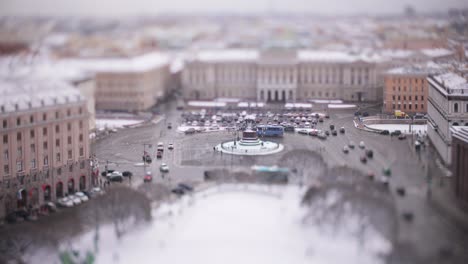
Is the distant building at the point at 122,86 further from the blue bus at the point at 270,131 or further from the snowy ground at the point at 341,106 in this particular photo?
the blue bus at the point at 270,131

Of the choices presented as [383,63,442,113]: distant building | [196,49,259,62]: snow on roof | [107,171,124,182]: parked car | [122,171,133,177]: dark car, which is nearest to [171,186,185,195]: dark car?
[107,171,124,182]: parked car

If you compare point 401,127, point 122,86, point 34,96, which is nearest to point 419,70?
point 401,127

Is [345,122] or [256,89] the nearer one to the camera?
[345,122]

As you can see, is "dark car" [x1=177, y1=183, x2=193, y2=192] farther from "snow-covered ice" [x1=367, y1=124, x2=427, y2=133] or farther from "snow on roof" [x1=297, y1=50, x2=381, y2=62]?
"snow on roof" [x1=297, y1=50, x2=381, y2=62]

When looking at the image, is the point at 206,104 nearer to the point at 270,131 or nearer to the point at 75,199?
the point at 270,131

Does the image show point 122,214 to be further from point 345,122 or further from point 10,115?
point 345,122

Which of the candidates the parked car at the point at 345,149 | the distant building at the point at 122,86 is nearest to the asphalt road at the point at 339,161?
the parked car at the point at 345,149

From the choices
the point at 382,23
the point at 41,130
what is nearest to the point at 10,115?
the point at 41,130
